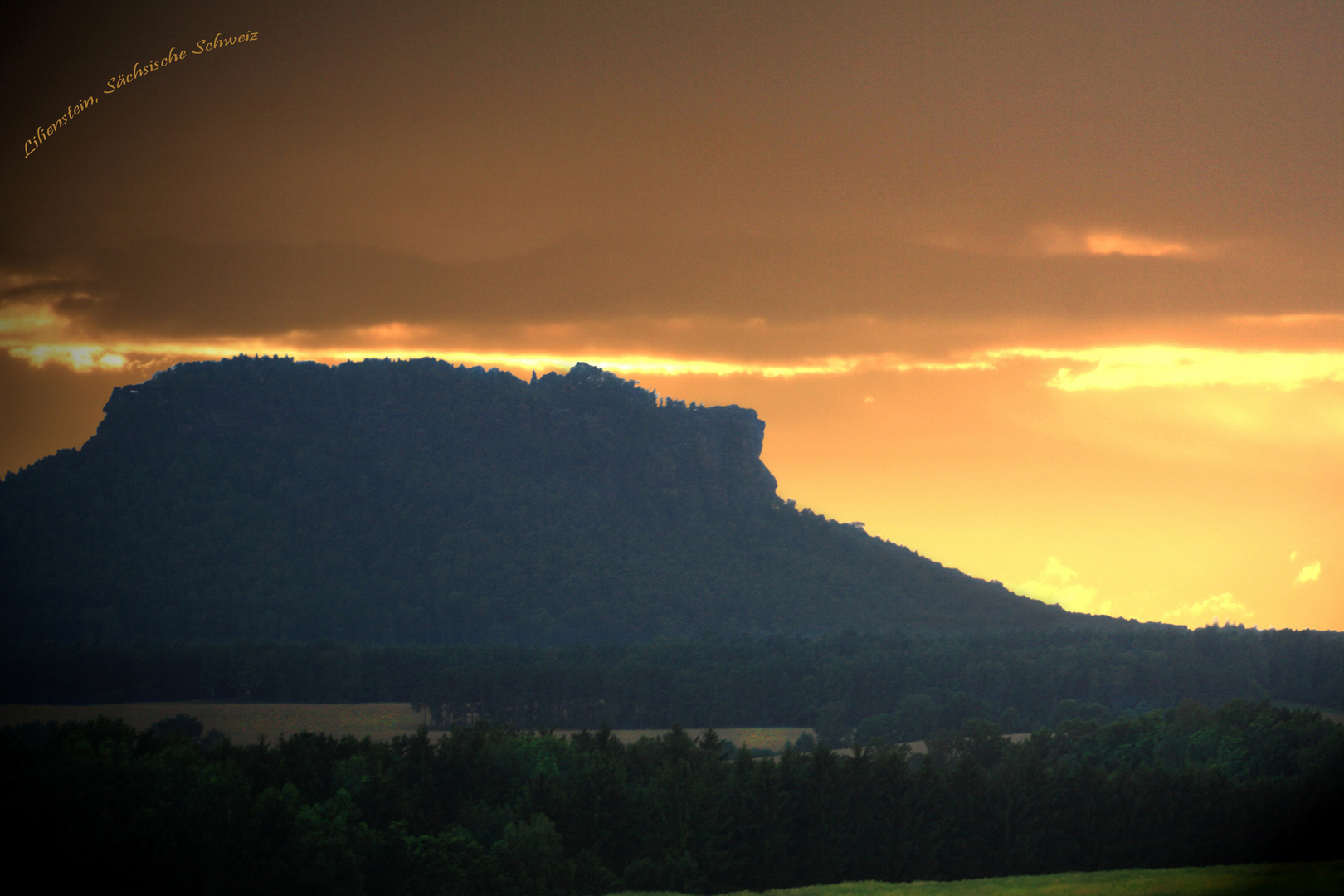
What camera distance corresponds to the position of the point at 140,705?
162 meters

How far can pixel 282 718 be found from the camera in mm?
157750

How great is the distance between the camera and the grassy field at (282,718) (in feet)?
477

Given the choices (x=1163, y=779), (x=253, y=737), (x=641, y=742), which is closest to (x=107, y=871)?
(x=641, y=742)

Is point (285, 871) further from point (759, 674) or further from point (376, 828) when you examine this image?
point (759, 674)

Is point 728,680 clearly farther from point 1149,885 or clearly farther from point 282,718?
point 1149,885

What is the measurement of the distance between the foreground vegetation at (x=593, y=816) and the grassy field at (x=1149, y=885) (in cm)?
627

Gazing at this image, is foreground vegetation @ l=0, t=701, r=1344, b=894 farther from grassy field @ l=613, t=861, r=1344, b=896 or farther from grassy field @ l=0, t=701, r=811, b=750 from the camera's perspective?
grassy field @ l=0, t=701, r=811, b=750

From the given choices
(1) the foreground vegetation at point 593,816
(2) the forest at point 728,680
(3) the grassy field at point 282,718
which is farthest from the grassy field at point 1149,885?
(2) the forest at point 728,680

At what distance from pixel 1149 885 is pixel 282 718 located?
127767mm

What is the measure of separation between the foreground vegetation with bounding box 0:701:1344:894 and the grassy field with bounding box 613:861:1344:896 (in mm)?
6266

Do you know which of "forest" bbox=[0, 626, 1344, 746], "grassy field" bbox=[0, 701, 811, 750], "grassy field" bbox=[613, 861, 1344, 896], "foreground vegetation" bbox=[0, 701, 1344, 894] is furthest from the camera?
"forest" bbox=[0, 626, 1344, 746]

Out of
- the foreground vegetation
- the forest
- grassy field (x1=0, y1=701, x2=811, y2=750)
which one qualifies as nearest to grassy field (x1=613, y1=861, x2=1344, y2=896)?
the foreground vegetation

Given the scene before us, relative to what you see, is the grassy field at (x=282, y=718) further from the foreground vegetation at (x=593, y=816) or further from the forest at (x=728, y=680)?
the foreground vegetation at (x=593, y=816)

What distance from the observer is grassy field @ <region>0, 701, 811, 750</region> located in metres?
145
